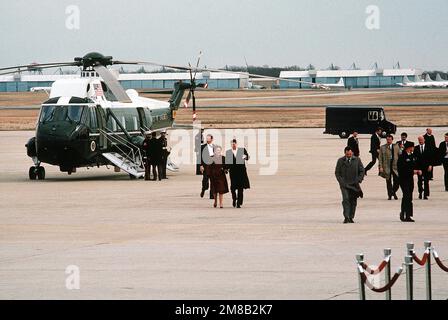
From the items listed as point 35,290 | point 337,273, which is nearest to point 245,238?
point 337,273

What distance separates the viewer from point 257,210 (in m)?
28.1

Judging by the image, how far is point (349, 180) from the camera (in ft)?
80.5

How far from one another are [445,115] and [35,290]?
89.0m

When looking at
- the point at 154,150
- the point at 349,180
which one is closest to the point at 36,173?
the point at 154,150

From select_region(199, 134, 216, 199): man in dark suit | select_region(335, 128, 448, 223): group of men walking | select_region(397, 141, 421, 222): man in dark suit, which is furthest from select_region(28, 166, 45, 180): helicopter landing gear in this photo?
select_region(397, 141, 421, 222): man in dark suit

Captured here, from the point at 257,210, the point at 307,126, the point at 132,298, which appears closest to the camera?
the point at 132,298

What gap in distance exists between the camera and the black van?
242 feet

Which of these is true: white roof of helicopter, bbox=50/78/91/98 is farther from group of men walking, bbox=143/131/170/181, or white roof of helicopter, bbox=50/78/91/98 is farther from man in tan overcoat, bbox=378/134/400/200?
man in tan overcoat, bbox=378/134/400/200

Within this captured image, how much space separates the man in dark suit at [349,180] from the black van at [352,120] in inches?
1914

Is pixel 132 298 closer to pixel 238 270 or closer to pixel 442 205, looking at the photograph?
pixel 238 270

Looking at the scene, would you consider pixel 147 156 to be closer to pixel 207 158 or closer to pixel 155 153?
pixel 155 153

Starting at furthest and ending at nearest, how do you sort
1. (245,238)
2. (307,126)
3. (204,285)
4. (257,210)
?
(307,126), (257,210), (245,238), (204,285)

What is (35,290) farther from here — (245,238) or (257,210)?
(257,210)

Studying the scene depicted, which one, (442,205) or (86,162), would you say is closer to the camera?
(442,205)
